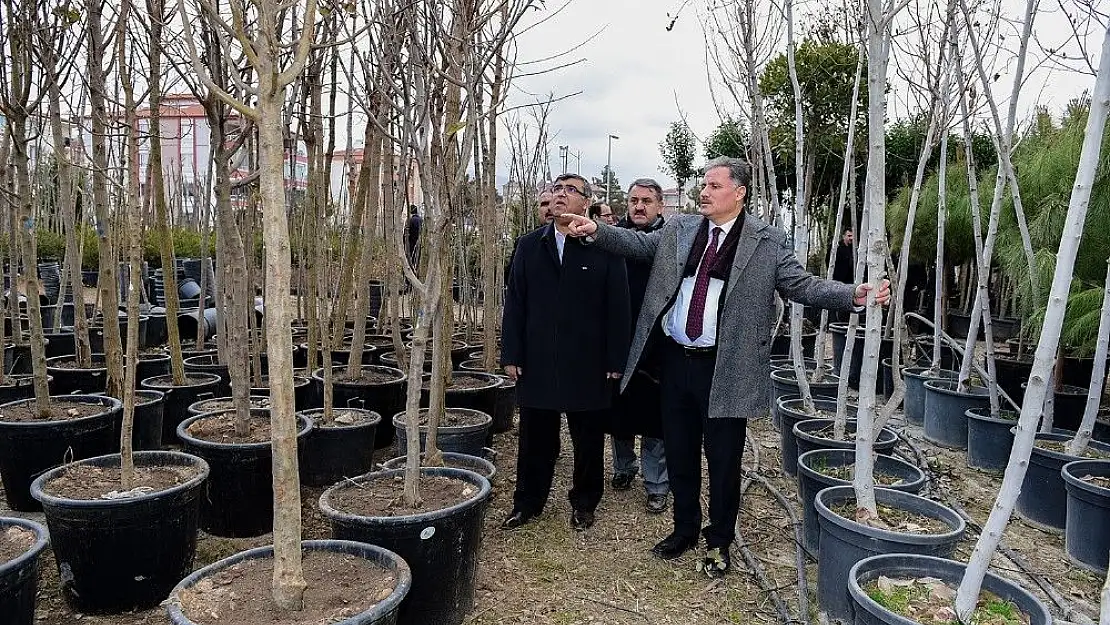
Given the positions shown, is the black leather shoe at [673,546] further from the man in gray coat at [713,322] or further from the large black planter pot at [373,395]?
the large black planter pot at [373,395]

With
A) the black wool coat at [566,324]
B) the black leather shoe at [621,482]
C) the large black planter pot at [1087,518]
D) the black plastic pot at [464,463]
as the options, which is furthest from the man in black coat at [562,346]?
the large black planter pot at [1087,518]

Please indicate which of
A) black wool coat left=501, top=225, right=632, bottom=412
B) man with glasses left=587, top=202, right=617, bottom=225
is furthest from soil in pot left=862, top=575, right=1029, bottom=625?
man with glasses left=587, top=202, right=617, bottom=225

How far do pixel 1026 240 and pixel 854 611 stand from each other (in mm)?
2302

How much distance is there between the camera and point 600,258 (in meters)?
3.29

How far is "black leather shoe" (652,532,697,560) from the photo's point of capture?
3.03 meters

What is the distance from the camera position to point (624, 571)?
9.67 feet

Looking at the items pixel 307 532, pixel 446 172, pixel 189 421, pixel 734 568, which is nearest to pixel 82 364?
pixel 189 421

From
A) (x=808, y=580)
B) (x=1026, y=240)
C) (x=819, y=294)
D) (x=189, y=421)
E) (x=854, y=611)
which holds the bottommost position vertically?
(x=808, y=580)

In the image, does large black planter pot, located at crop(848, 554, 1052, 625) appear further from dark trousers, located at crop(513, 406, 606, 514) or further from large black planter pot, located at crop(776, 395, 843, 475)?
large black planter pot, located at crop(776, 395, 843, 475)

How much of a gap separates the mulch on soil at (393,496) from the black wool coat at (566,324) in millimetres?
666

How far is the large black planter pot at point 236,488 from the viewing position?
3012 mm

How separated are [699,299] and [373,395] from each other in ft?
7.27

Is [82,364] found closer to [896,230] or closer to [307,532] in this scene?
[307,532]

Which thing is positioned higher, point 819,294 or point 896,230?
point 896,230
